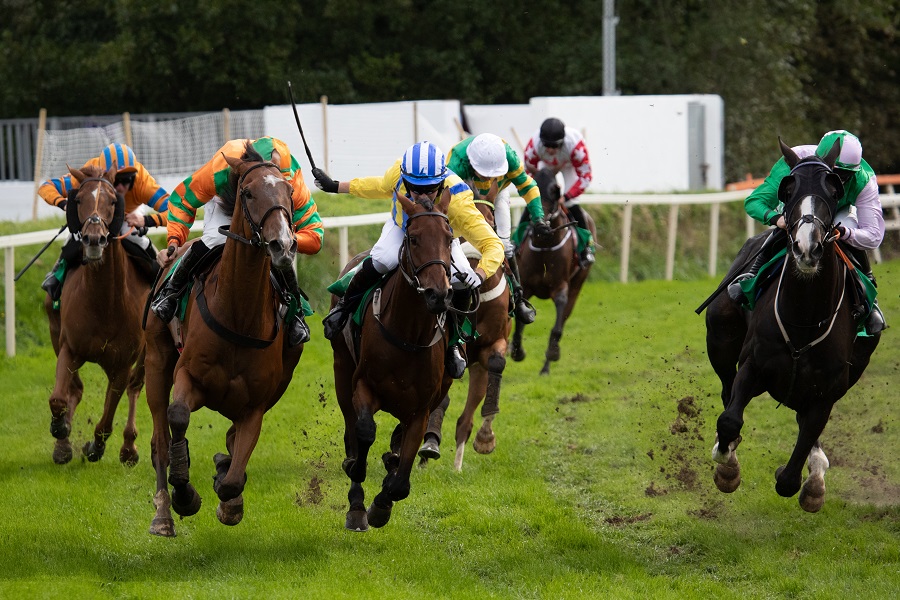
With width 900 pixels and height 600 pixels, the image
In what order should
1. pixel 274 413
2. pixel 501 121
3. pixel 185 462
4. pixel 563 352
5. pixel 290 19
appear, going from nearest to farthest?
1. pixel 185 462
2. pixel 274 413
3. pixel 563 352
4. pixel 501 121
5. pixel 290 19

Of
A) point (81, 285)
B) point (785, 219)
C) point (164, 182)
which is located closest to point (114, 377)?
point (81, 285)

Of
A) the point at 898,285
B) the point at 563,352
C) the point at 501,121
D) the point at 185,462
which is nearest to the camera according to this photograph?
the point at 185,462

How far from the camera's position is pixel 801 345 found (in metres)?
7.02

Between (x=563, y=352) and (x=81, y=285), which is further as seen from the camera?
(x=563, y=352)

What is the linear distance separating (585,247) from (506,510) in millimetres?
5151

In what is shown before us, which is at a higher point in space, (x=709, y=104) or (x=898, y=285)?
(x=709, y=104)

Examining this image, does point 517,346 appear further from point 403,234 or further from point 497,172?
point 403,234

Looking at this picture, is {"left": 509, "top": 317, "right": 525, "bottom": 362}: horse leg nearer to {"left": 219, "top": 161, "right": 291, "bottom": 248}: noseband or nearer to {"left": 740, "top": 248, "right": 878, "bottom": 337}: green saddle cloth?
{"left": 740, "top": 248, "right": 878, "bottom": 337}: green saddle cloth

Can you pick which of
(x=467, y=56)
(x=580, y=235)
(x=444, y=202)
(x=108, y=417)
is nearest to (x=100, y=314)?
(x=108, y=417)


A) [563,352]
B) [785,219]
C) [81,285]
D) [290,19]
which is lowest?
[563,352]

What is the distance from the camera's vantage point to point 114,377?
8.81 meters

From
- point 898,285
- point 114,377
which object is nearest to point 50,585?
point 114,377

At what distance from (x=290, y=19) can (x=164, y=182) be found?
875 centimetres

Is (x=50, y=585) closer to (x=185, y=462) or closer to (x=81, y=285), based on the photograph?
(x=185, y=462)
